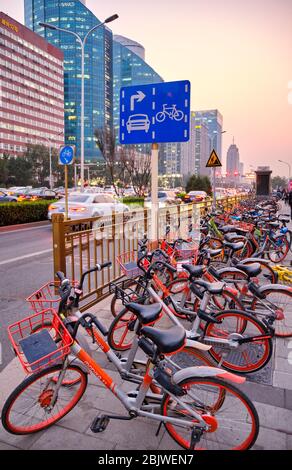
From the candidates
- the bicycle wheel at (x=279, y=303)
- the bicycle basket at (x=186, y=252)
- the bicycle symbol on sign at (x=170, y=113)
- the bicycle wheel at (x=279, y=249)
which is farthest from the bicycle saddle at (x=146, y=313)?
the bicycle wheel at (x=279, y=249)

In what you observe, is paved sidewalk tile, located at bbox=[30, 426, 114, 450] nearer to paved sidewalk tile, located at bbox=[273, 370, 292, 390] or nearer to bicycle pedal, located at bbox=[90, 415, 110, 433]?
bicycle pedal, located at bbox=[90, 415, 110, 433]

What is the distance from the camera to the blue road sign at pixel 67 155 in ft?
38.7

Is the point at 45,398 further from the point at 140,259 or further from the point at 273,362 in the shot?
the point at 273,362

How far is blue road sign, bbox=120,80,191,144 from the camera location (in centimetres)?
649

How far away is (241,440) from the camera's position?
2.40 meters

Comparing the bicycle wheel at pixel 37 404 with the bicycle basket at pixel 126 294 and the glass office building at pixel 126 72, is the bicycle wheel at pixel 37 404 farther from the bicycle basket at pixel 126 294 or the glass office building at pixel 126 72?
the glass office building at pixel 126 72

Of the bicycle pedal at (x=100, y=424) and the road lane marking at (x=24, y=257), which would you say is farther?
the road lane marking at (x=24, y=257)

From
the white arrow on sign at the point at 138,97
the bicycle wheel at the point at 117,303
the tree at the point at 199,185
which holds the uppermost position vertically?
the white arrow on sign at the point at 138,97

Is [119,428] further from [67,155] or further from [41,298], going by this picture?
[67,155]

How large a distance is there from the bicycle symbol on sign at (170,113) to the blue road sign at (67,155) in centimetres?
587

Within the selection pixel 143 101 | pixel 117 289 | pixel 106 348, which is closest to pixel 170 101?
pixel 143 101

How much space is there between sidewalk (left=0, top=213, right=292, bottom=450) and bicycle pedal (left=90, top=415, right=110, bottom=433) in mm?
108

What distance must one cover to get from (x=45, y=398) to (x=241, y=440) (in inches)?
57.3
